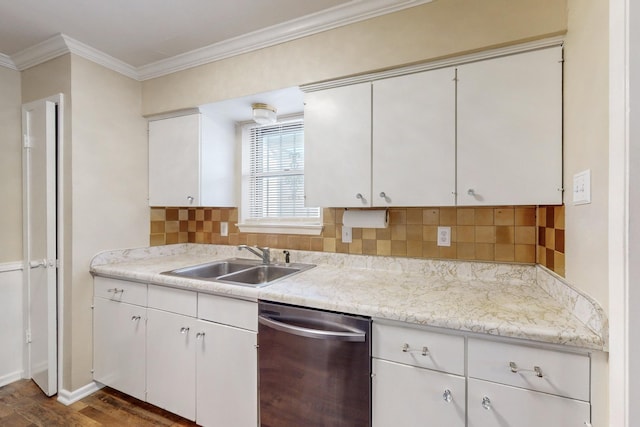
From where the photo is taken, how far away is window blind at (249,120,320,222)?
2.40m

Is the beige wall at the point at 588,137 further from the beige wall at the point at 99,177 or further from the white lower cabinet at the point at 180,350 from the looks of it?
the beige wall at the point at 99,177

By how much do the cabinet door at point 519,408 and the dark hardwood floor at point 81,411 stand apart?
1.61 metres

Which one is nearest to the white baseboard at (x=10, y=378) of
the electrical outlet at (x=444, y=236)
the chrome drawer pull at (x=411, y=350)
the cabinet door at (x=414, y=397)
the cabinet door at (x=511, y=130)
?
the cabinet door at (x=414, y=397)

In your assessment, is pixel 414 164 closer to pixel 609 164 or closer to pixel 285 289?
pixel 609 164

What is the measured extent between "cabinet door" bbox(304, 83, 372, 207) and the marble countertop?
48 centimetres

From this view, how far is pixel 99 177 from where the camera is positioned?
2154mm

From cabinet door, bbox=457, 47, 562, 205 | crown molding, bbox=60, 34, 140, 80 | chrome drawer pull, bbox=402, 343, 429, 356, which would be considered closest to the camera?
chrome drawer pull, bbox=402, 343, 429, 356

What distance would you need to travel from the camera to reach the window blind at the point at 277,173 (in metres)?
2.40

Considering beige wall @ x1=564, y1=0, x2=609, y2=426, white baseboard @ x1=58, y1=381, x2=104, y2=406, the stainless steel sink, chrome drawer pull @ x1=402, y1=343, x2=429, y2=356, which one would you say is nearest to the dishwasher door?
chrome drawer pull @ x1=402, y1=343, x2=429, y2=356

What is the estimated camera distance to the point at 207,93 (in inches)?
83.6

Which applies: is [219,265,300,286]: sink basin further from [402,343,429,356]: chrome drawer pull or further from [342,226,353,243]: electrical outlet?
[402,343,429,356]: chrome drawer pull

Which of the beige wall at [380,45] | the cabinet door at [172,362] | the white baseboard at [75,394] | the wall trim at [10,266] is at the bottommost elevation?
the white baseboard at [75,394]

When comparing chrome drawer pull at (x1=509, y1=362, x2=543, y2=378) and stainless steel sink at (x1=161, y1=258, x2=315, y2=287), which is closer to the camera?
chrome drawer pull at (x1=509, y1=362, x2=543, y2=378)

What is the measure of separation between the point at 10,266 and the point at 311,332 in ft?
7.87
